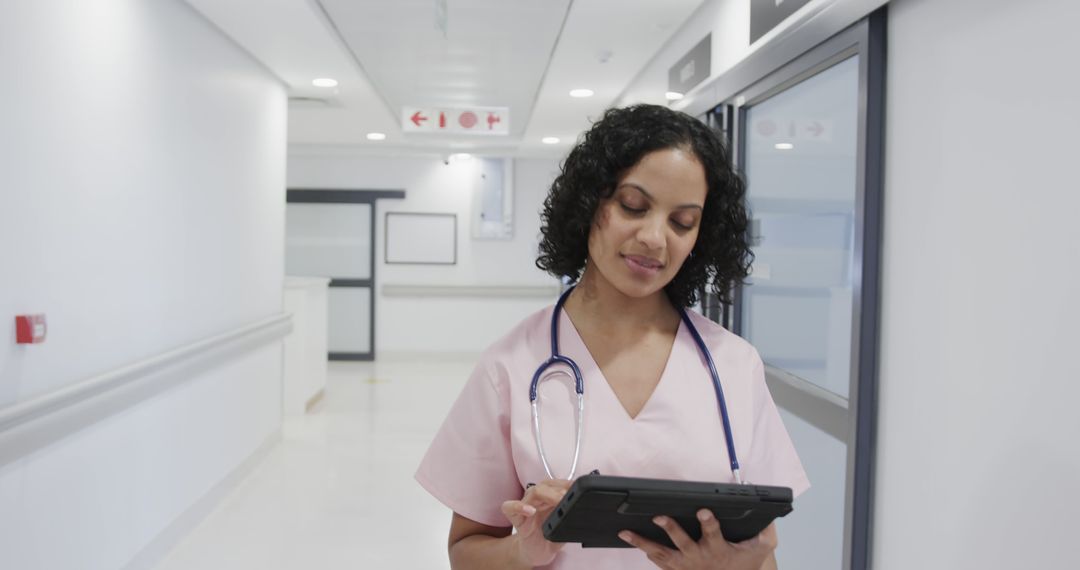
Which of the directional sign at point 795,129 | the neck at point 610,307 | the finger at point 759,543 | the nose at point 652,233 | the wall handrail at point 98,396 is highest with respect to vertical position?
the directional sign at point 795,129

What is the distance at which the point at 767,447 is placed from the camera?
1339 millimetres

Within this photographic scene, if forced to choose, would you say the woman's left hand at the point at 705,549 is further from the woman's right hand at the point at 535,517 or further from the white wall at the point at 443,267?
the white wall at the point at 443,267

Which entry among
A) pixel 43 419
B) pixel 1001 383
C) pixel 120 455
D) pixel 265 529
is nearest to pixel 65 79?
pixel 43 419

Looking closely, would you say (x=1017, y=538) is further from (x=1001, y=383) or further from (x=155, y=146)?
(x=155, y=146)

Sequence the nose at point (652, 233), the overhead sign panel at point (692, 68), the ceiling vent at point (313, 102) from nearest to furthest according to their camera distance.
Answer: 1. the nose at point (652, 233)
2. the overhead sign panel at point (692, 68)
3. the ceiling vent at point (313, 102)

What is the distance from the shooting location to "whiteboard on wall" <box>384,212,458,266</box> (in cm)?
1031

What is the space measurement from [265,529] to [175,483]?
0.54m

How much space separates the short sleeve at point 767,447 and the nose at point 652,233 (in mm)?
295

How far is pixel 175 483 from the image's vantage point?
394 centimetres

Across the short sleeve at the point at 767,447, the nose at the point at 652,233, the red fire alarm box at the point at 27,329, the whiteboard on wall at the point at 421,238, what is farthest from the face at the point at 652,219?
the whiteboard on wall at the point at 421,238

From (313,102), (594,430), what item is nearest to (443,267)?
(313,102)

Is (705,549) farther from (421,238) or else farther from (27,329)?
(421,238)

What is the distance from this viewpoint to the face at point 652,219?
1233 mm

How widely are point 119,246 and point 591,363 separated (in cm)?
271
